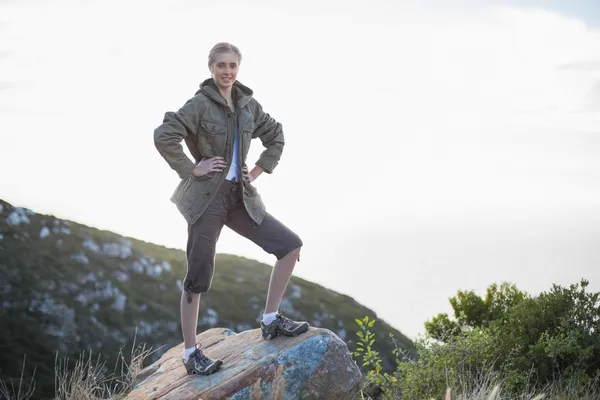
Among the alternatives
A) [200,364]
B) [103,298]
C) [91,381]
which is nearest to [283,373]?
[200,364]

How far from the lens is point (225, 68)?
559 cm

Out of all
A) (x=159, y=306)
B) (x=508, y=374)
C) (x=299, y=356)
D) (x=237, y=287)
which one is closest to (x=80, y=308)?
(x=159, y=306)

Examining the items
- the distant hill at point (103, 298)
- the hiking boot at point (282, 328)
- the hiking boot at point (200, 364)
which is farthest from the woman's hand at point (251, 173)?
the distant hill at point (103, 298)

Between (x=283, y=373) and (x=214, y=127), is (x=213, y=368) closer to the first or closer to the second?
(x=283, y=373)

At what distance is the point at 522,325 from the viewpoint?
7.82 meters

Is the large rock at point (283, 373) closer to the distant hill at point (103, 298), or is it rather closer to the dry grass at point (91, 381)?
the dry grass at point (91, 381)

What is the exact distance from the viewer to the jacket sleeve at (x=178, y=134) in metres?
5.40

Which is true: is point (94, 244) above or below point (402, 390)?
above

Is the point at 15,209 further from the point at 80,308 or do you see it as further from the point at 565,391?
the point at 565,391

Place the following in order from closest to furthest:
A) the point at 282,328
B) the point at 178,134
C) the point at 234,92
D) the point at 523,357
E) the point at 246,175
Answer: the point at 178,134, the point at 246,175, the point at 234,92, the point at 282,328, the point at 523,357

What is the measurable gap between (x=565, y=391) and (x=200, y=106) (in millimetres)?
4722

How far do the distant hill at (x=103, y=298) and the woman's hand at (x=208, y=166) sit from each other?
396 cm

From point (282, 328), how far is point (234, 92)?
7.22ft

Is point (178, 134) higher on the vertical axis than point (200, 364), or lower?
higher
